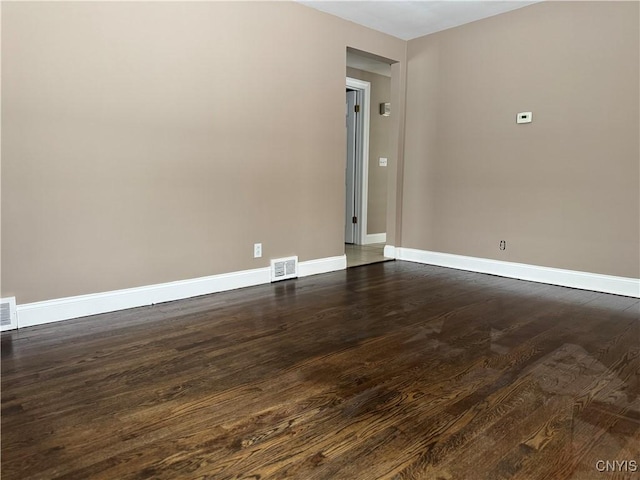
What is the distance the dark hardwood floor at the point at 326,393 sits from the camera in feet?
4.86

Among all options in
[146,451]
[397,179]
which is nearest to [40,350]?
[146,451]

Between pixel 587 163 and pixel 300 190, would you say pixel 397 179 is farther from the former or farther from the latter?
pixel 587 163

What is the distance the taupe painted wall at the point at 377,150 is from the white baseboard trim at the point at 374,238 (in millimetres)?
61

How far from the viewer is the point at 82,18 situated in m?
2.85

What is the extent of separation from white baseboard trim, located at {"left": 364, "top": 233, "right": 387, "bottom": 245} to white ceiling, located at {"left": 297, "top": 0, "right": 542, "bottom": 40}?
2.85m

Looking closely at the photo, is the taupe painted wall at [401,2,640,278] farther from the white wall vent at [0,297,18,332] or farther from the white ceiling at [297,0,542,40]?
the white wall vent at [0,297,18,332]

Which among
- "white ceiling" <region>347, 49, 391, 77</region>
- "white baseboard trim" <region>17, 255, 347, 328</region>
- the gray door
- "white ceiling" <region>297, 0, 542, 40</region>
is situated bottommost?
"white baseboard trim" <region>17, 255, 347, 328</region>

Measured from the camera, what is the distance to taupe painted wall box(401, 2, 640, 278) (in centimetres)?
368

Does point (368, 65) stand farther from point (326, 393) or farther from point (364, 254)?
point (326, 393)

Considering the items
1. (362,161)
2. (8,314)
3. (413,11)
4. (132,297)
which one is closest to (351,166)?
(362,161)

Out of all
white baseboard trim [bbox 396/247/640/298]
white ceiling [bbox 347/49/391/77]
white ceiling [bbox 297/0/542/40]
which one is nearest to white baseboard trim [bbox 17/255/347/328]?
white baseboard trim [bbox 396/247/640/298]

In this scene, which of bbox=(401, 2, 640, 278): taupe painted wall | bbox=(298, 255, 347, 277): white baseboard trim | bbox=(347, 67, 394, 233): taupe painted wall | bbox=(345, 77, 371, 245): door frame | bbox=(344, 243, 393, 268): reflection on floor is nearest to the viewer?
bbox=(401, 2, 640, 278): taupe painted wall

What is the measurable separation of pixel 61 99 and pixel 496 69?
3867mm

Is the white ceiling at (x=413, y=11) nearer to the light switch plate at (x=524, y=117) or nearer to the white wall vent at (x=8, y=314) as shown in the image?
the light switch plate at (x=524, y=117)
